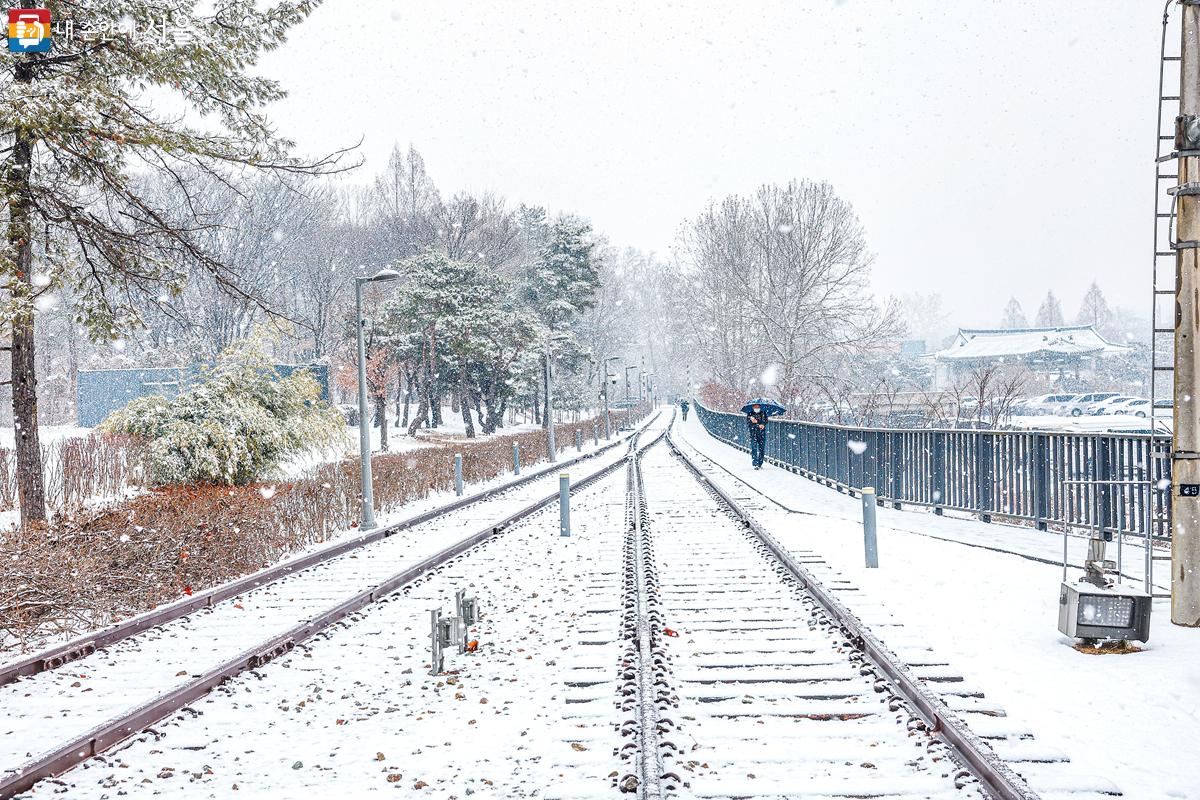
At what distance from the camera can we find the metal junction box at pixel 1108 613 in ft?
22.3

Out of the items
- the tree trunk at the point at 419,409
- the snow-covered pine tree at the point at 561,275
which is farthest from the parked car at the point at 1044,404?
the tree trunk at the point at 419,409

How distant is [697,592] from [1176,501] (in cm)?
451

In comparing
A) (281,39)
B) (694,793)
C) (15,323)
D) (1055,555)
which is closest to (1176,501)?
(1055,555)

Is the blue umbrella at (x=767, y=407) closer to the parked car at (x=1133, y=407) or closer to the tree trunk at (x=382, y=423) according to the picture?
the tree trunk at (x=382, y=423)

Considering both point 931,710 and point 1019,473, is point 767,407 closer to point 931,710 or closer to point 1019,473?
point 1019,473

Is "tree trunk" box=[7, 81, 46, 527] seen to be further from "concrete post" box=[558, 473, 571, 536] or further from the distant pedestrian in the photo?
the distant pedestrian

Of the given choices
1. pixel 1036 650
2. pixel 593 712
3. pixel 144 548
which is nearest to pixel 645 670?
pixel 593 712

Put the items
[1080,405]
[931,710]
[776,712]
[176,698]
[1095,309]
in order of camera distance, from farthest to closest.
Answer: [1095,309] < [1080,405] < [176,698] < [776,712] < [931,710]

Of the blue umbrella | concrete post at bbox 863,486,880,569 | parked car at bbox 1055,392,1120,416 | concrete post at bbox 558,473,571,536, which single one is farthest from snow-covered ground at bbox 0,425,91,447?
parked car at bbox 1055,392,1120,416

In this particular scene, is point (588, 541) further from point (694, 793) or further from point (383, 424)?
point (383, 424)

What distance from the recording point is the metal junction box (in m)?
6.80

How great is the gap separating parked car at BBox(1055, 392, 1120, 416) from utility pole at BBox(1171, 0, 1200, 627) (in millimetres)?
49545

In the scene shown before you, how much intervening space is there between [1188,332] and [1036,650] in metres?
2.95

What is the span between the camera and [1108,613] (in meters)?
6.88
